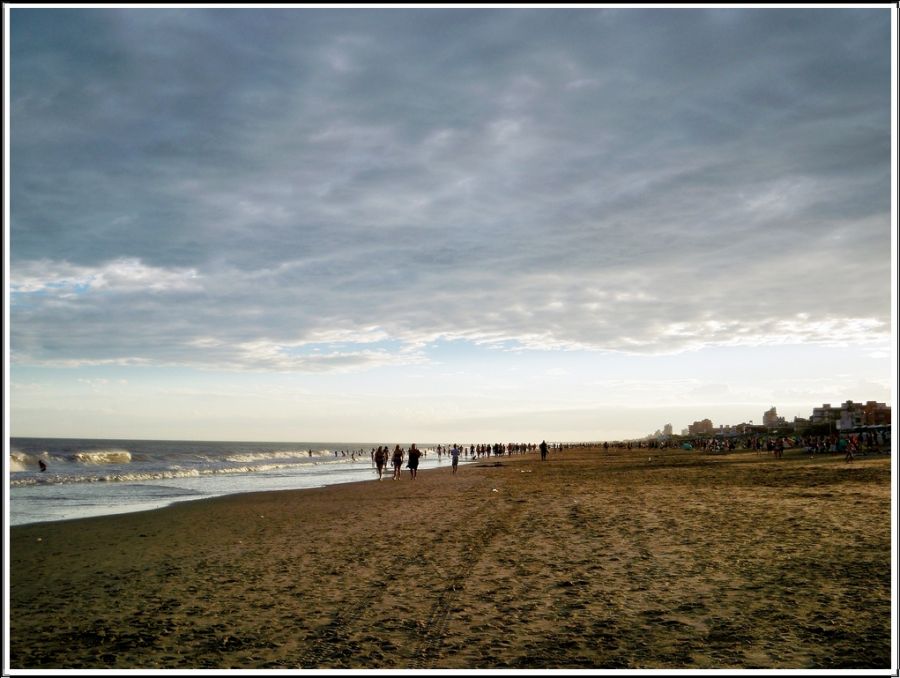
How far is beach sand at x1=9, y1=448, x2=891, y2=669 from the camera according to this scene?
266 inches

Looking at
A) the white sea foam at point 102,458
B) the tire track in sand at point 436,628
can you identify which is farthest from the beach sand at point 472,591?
the white sea foam at point 102,458

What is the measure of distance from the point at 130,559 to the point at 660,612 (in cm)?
1150

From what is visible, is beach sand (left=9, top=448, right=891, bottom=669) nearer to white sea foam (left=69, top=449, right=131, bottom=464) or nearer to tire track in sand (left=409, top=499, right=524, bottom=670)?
tire track in sand (left=409, top=499, right=524, bottom=670)

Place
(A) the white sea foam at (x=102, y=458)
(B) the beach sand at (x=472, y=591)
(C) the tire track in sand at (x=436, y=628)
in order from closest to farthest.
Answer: (C) the tire track in sand at (x=436, y=628)
(B) the beach sand at (x=472, y=591)
(A) the white sea foam at (x=102, y=458)

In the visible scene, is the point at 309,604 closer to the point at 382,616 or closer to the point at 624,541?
the point at 382,616

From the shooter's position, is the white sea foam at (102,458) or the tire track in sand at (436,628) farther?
the white sea foam at (102,458)

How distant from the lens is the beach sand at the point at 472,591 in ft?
22.2

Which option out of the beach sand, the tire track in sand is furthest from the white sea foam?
the tire track in sand

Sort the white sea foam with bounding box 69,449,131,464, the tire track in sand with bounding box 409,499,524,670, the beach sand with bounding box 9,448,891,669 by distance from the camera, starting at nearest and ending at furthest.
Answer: the tire track in sand with bounding box 409,499,524,670 → the beach sand with bounding box 9,448,891,669 → the white sea foam with bounding box 69,449,131,464

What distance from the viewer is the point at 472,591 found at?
9.17m

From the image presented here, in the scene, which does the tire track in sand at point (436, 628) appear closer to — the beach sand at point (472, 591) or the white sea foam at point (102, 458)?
the beach sand at point (472, 591)

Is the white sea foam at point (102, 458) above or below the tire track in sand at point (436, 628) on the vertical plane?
below

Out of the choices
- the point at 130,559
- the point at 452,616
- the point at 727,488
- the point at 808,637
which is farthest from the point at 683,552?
the point at 727,488

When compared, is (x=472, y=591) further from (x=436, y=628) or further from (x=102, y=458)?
(x=102, y=458)
